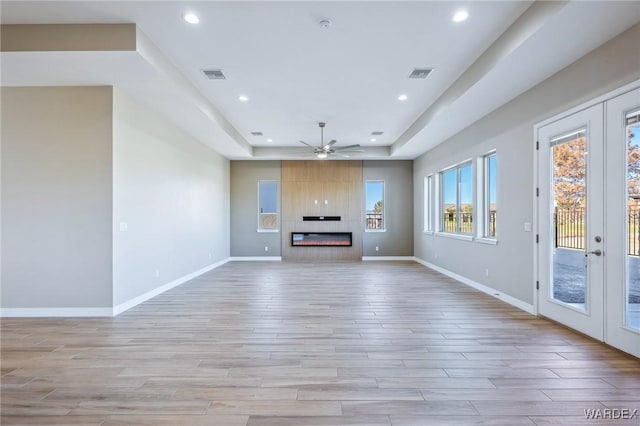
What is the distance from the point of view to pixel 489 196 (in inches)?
236

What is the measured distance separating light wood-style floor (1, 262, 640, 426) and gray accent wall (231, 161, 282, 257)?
17.2 ft

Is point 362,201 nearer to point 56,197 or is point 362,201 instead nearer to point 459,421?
point 56,197

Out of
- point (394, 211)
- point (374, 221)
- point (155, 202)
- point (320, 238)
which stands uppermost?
point (155, 202)

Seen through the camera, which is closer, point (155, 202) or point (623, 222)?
point (623, 222)

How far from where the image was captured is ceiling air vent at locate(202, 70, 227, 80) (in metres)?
4.45

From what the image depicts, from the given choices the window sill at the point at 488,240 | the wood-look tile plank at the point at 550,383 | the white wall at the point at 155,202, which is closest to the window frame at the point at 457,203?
the window sill at the point at 488,240

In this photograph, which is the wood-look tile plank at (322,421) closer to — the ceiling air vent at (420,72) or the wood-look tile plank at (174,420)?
the wood-look tile plank at (174,420)

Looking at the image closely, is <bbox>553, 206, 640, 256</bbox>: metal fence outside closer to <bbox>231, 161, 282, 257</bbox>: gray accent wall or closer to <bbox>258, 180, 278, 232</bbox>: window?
<bbox>231, 161, 282, 257</bbox>: gray accent wall

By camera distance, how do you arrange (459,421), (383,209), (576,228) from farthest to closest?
(383,209) → (576,228) → (459,421)

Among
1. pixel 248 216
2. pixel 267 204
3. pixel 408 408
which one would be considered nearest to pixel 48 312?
pixel 408 408

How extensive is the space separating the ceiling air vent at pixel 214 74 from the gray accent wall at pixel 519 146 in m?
4.16

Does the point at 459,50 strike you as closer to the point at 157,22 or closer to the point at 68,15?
the point at 157,22

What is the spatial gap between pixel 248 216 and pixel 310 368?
7663 millimetres

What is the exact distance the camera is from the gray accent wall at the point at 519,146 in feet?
10.5
